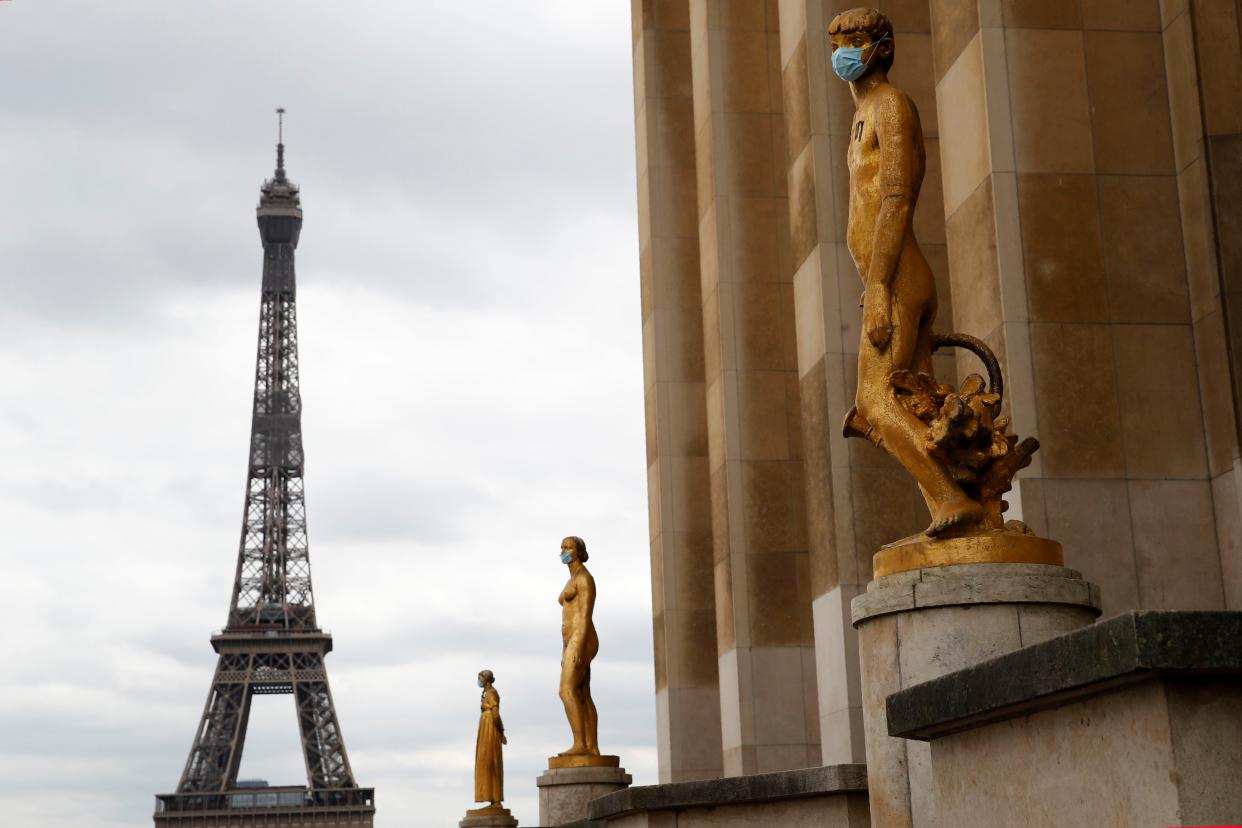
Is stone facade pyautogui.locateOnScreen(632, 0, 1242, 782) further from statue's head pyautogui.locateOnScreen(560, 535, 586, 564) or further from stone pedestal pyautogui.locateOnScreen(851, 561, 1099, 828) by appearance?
stone pedestal pyautogui.locateOnScreen(851, 561, 1099, 828)

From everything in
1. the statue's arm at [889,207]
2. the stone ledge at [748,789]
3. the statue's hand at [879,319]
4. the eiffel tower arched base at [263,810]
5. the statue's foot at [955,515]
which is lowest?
the stone ledge at [748,789]

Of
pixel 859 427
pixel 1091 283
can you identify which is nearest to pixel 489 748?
pixel 1091 283

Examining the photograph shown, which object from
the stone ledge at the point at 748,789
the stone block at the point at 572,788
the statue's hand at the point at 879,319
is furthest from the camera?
the stone block at the point at 572,788

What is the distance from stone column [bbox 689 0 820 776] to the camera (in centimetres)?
2252

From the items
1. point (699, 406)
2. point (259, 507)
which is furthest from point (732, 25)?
point (259, 507)

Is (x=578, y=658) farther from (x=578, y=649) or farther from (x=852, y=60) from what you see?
(x=852, y=60)

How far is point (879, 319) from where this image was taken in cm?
867

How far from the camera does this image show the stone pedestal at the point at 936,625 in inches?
303

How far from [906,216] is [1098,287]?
5.92m

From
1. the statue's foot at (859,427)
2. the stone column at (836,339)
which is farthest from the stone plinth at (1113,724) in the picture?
the stone column at (836,339)

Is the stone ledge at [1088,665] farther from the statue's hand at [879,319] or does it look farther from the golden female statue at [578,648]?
the golden female statue at [578,648]

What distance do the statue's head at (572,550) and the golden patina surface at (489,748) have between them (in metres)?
6.73

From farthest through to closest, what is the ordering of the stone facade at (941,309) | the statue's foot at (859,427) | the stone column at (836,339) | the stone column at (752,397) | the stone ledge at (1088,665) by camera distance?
the stone column at (752,397) → the stone column at (836,339) → the stone facade at (941,309) → the statue's foot at (859,427) → the stone ledge at (1088,665)

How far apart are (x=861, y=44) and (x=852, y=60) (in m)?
0.11
